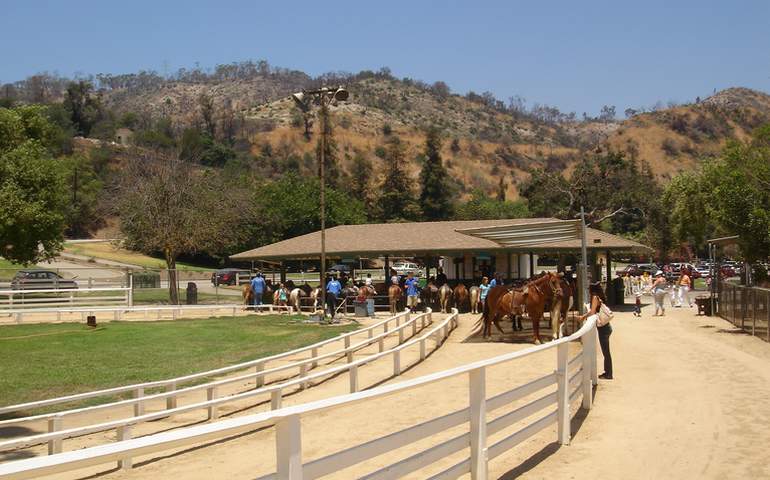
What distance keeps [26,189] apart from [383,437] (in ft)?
106

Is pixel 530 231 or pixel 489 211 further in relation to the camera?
pixel 489 211

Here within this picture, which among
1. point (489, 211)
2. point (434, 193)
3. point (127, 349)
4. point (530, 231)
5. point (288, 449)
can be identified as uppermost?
point (434, 193)

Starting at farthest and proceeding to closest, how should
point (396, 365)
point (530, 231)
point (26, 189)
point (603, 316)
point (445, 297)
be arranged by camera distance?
point (26, 189) < point (445, 297) < point (530, 231) < point (396, 365) < point (603, 316)

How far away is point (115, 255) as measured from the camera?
232 feet

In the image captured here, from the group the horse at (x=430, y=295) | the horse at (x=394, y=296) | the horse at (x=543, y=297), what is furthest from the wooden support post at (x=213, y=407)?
the horse at (x=430, y=295)

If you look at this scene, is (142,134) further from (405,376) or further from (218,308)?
(405,376)

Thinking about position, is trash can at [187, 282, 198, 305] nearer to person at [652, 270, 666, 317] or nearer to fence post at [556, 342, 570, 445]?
person at [652, 270, 666, 317]

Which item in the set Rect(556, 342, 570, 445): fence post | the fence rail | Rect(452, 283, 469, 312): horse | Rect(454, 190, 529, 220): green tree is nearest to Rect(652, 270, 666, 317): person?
the fence rail

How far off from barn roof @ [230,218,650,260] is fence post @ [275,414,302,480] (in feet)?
86.0

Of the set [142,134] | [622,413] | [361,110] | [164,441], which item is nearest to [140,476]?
[164,441]

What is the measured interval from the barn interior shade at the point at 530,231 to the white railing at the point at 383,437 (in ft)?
36.7

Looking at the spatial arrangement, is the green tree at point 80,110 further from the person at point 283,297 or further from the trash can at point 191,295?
the person at point 283,297

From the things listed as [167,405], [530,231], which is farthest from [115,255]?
[167,405]

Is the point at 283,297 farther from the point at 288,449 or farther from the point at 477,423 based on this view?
the point at 288,449
